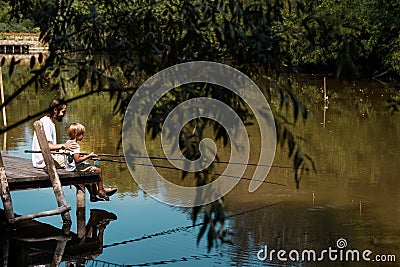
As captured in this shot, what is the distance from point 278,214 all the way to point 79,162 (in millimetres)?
2547

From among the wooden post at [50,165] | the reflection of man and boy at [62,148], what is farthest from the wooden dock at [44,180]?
the reflection of man and boy at [62,148]

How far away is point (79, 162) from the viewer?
30.2 ft

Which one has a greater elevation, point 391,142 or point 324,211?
point 391,142

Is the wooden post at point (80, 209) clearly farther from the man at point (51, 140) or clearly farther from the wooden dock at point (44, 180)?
the man at point (51, 140)

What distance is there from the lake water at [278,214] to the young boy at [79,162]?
26 cm

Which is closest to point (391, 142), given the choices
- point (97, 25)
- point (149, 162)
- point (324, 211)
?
point (149, 162)

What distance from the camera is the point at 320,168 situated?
13.3 metres

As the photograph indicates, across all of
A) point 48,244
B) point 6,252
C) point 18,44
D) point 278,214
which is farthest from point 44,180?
point 18,44

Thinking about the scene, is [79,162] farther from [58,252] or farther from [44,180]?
[58,252]

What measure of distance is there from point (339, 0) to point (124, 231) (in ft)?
91.3

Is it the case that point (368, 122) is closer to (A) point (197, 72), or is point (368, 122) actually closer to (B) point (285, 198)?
(B) point (285, 198)

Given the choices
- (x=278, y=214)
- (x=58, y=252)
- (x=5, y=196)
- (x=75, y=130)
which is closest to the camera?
(x=58, y=252)

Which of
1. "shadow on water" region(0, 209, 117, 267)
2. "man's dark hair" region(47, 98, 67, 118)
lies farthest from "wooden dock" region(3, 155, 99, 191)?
"man's dark hair" region(47, 98, 67, 118)

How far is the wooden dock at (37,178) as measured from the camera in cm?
885
